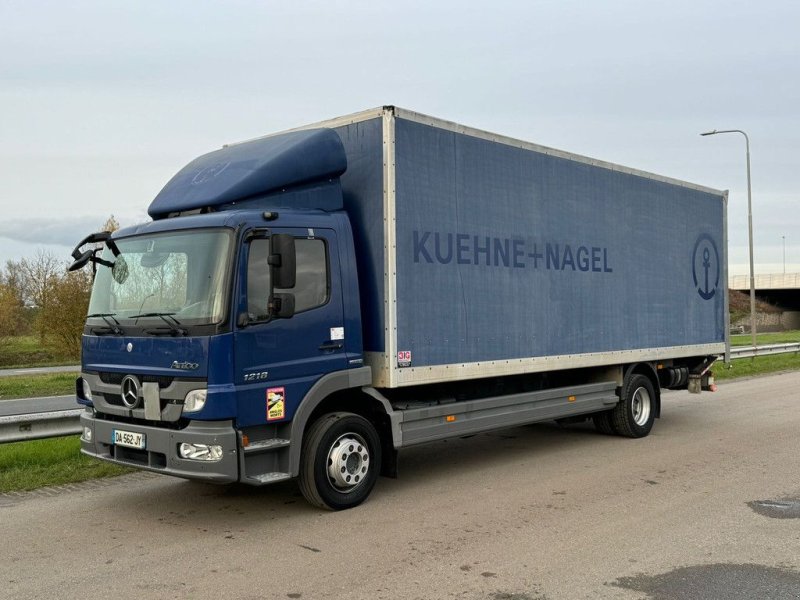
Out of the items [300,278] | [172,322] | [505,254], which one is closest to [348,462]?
[300,278]

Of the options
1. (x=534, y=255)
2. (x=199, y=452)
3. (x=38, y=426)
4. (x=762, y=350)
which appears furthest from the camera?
(x=762, y=350)

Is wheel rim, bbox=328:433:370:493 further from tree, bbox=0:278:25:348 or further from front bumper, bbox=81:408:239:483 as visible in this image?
tree, bbox=0:278:25:348

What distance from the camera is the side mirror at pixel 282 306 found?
6129mm

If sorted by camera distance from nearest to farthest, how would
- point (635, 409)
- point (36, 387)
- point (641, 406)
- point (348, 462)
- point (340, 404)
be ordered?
point (348, 462) → point (340, 404) → point (635, 409) → point (641, 406) → point (36, 387)

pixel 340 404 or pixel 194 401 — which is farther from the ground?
pixel 194 401

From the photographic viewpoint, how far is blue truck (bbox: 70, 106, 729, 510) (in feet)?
19.9

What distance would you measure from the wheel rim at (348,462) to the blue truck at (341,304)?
0.05 feet

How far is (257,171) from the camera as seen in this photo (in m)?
6.68

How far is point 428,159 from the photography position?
7.38 m

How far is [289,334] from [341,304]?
64 centimetres

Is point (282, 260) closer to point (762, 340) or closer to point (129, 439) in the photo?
point (129, 439)

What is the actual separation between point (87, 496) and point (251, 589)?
10.4 ft

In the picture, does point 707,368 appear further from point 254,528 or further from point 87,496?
point 87,496

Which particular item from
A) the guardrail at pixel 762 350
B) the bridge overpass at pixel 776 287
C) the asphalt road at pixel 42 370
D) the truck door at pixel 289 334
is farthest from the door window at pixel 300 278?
the bridge overpass at pixel 776 287
